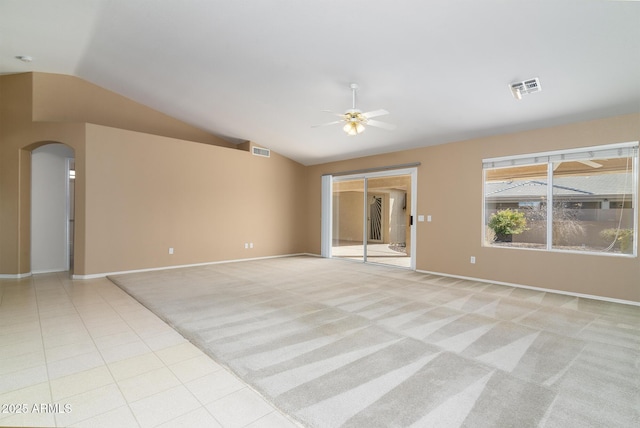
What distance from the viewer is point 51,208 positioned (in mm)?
5812

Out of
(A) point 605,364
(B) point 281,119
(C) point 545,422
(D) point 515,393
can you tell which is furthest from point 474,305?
(B) point 281,119

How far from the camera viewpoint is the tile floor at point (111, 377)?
172 cm

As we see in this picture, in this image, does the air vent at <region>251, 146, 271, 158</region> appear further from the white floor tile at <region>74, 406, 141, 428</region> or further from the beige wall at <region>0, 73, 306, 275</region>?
the white floor tile at <region>74, 406, 141, 428</region>

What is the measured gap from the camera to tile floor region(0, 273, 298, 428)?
1716 mm

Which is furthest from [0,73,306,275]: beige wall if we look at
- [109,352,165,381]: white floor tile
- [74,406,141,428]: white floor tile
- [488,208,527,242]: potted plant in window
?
[488,208,527,242]: potted plant in window

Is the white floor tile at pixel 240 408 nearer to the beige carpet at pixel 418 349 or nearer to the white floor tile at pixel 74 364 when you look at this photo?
the beige carpet at pixel 418 349

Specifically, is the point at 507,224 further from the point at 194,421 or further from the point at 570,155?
the point at 194,421

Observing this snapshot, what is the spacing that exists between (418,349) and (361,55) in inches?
129

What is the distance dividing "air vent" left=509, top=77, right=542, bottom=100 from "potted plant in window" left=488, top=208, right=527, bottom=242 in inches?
86.7

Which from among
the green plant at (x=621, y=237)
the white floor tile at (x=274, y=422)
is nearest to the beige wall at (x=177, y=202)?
the white floor tile at (x=274, y=422)

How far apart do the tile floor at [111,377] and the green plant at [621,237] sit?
5.18m

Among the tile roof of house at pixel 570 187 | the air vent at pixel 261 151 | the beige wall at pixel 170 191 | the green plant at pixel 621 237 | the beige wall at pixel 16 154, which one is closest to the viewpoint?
the green plant at pixel 621 237

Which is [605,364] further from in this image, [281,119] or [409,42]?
[281,119]

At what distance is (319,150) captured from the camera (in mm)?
7352
